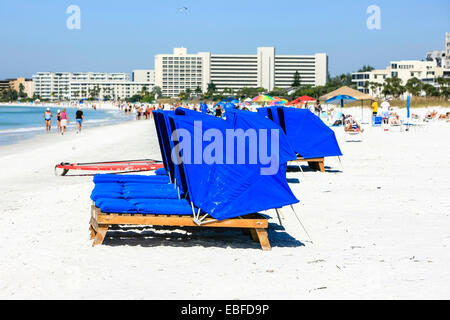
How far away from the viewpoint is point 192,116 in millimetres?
6984

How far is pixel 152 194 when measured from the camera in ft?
23.3

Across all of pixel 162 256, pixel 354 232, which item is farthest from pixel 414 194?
pixel 162 256

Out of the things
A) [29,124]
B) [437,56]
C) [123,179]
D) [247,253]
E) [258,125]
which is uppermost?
[437,56]

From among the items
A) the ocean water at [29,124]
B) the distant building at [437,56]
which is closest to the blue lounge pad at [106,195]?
the ocean water at [29,124]

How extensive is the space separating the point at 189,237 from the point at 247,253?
3.25 feet

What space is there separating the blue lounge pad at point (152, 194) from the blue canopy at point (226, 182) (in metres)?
0.67

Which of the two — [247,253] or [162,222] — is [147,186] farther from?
[247,253]

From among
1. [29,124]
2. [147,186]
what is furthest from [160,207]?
[29,124]

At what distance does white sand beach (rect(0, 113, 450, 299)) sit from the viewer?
505cm

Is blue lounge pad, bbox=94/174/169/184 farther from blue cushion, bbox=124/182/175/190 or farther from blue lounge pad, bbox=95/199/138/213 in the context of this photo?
blue lounge pad, bbox=95/199/138/213

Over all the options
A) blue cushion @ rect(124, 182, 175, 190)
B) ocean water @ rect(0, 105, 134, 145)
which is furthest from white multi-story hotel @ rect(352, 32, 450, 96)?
blue cushion @ rect(124, 182, 175, 190)
